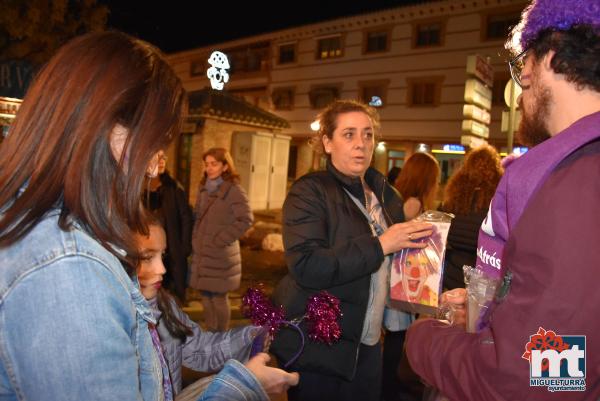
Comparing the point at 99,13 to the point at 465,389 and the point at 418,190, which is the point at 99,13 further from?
the point at 465,389

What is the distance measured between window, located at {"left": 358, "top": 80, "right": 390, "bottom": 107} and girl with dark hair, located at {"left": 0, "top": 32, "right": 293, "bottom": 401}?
69.7 feet

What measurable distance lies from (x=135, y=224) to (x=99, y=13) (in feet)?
36.9

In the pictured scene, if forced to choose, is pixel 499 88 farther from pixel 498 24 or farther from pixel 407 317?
pixel 407 317

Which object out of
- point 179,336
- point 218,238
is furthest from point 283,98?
point 179,336

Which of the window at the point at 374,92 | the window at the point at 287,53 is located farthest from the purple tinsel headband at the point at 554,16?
the window at the point at 287,53

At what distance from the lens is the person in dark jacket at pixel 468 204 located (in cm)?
342

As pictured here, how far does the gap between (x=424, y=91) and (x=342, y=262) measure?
19.9m

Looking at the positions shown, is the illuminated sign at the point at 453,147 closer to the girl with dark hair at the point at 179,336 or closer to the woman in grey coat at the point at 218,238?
the woman in grey coat at the point at 218,238

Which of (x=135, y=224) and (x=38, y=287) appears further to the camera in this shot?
(x=135, y=224)

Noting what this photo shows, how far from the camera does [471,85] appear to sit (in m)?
6.74

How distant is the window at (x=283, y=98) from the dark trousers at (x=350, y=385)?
2357cm

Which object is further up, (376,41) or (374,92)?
(376,41)

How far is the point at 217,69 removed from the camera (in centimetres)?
1266

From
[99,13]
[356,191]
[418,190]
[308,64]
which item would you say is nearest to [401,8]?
[308,64]
